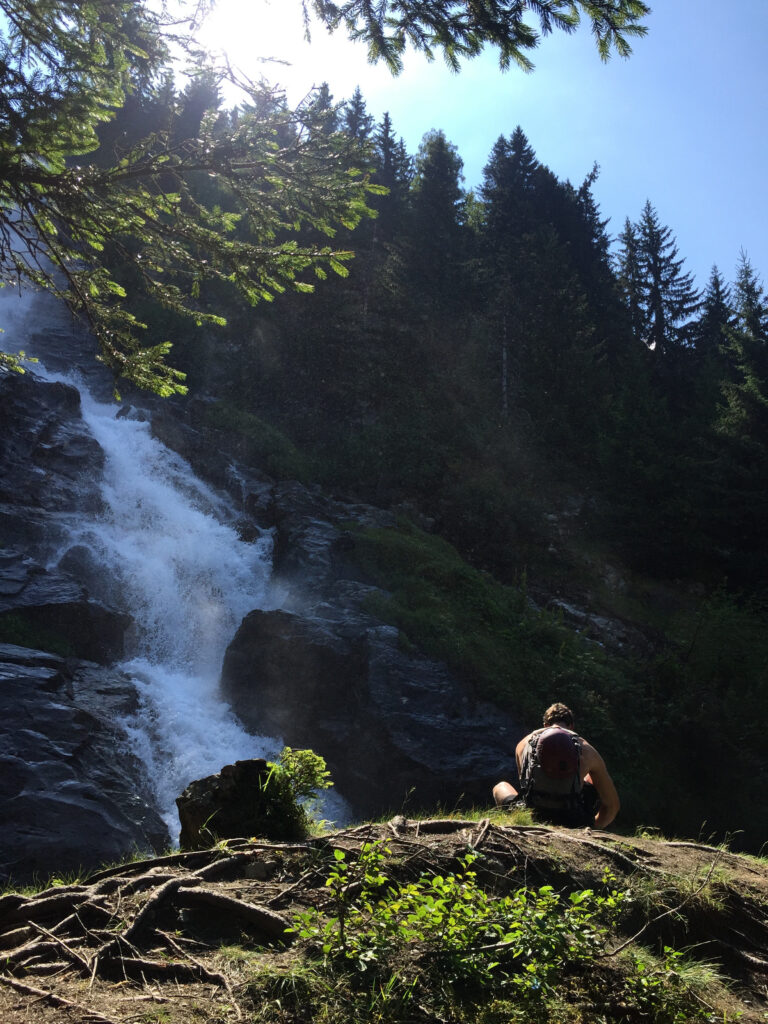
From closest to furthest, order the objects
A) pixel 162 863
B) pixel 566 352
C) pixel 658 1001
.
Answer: pixel 658 1001 < pixel 162 863 < pixel 566 352

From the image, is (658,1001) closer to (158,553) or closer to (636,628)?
(158,553)

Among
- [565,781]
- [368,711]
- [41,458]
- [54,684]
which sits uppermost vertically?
[41,458]

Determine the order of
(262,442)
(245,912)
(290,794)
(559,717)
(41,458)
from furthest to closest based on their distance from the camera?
1. (262,442)
2. (41,458)
3. (559,717)
4. (290,794)
5. (245,912)

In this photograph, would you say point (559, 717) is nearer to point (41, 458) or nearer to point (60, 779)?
point (60, 779)

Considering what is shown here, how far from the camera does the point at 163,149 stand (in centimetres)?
557

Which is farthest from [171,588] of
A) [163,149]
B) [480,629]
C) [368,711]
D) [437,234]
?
[437,234]

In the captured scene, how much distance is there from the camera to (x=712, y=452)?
2600 centimetres

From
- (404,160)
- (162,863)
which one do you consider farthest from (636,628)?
(404,160)

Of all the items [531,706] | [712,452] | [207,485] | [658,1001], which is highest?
[712,452]

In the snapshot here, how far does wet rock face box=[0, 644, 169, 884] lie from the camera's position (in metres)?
9.40

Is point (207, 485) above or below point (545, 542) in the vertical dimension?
above

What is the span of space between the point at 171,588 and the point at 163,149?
43.7 ft

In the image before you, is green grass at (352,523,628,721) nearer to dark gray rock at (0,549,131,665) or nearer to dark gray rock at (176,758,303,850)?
dark gray rock at (0,549,131,665)

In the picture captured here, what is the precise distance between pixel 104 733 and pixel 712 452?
23.3 metres
